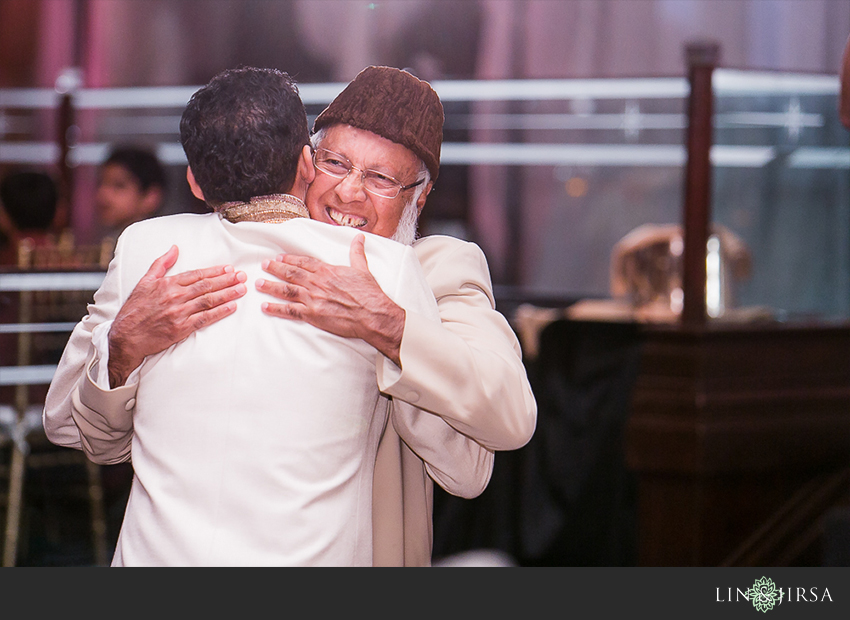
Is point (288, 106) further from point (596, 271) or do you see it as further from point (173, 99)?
point (596, 271)

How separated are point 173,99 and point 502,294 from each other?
8.36 feet

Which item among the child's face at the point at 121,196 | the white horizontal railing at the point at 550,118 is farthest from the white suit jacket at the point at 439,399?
the child's face at the point at 121,196

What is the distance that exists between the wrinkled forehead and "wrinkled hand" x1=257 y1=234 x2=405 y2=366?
0.26 m

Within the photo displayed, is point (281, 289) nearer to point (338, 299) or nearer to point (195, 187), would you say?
point (338, 299)

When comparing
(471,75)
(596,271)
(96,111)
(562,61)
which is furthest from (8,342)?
(596,271)

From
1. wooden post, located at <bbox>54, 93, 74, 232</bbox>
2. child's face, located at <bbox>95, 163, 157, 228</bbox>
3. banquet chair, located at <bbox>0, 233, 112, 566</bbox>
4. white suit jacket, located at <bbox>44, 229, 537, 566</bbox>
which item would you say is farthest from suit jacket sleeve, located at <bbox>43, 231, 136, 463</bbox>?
wooden post, located at <bbox>54, 93, 74, 232</bbox>

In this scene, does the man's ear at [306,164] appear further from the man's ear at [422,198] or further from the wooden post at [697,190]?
the wooden post at [697,190]

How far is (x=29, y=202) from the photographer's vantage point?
2383mm

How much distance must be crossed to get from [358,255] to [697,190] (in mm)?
1938

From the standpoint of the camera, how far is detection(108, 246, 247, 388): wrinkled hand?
4.21 feet

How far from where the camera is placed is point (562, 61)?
231 cm

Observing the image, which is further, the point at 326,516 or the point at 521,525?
the point at 521,525

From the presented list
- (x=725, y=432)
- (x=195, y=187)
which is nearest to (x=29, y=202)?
(x=195, y=187)

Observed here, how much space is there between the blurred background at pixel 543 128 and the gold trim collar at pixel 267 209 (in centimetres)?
19
